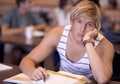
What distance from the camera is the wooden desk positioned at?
2773 mm

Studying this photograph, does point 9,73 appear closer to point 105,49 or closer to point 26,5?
point 105,49

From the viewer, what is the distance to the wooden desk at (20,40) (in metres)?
2.77

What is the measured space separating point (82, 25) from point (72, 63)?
28 centimetres

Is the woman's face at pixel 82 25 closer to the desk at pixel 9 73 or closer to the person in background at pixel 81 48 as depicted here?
the person in background at pixel 81 48

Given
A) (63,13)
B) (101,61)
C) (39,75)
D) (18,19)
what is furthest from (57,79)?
(63,13)

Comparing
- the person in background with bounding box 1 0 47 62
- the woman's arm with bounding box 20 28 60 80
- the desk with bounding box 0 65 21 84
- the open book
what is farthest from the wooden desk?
the open book

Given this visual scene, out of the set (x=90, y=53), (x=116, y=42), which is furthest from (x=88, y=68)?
(x=116, y=42)

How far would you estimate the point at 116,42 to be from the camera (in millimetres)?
2545

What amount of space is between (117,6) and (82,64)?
3761mm

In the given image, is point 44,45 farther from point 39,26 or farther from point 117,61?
point 39,26

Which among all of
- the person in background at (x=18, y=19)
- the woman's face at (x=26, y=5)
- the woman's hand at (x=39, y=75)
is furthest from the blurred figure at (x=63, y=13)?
the woman's hand at (x=39, y=75)

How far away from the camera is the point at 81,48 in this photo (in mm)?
1840

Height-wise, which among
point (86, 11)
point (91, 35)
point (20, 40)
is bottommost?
point (20, 40)

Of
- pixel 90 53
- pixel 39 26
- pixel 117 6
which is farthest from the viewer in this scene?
pixel 117 6
